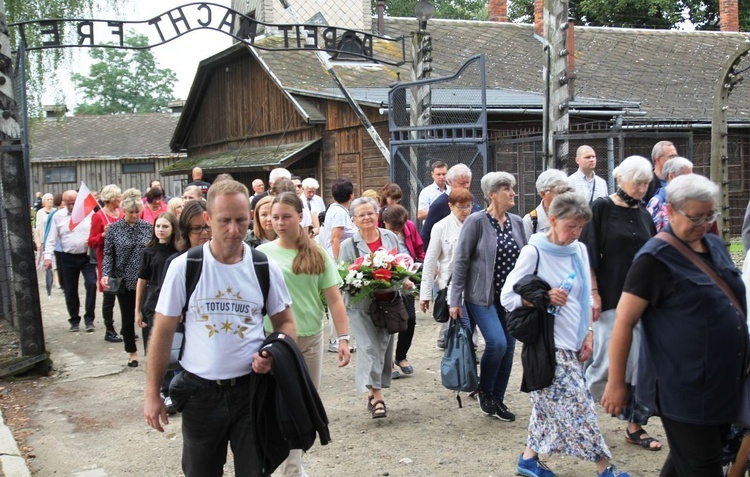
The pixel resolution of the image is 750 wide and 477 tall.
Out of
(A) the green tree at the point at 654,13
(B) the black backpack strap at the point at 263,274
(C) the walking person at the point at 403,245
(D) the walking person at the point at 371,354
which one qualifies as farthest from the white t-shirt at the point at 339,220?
(A) the green tree at the point at 654,13

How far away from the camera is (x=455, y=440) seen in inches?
260

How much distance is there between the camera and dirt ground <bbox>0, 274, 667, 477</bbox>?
20.0ft

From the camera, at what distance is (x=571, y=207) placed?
5.24 metres

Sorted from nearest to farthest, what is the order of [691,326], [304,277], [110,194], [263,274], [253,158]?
[691,326], [263,274], [304,277], [110,194], [253,158]

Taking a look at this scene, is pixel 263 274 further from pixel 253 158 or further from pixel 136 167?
pixel 136 167

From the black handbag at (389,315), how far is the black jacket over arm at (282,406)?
3.12m

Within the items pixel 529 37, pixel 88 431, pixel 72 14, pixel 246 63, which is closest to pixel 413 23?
pixel 529 37

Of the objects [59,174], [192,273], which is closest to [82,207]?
[192,273]

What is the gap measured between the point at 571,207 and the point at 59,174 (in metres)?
41.9

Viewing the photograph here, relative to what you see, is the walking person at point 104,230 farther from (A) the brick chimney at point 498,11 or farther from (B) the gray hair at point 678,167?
(A) the brick chimney at point 498,11

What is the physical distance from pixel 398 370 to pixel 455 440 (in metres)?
2.38

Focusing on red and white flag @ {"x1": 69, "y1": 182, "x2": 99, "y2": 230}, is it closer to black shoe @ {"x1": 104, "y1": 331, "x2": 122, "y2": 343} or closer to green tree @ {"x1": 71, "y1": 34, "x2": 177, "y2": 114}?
black shoe @ {"x1": 104, "y1": 331, "x2": 122, "y2": 343}

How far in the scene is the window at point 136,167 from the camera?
1734 inches

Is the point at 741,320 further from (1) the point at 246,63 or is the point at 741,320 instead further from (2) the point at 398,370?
(1) the point at 246,63
